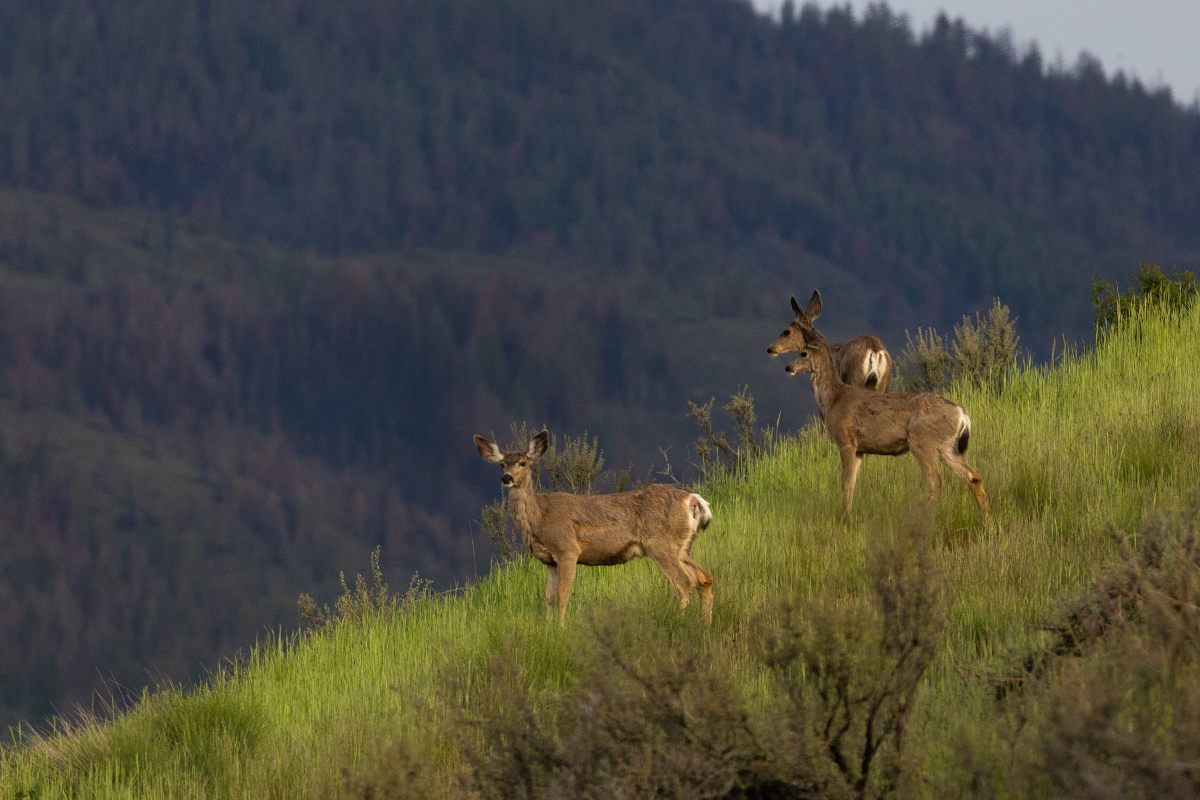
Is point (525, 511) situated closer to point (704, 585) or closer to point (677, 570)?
point (677, 570)

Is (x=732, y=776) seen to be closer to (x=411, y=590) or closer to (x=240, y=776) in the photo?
(x=240, y=776)

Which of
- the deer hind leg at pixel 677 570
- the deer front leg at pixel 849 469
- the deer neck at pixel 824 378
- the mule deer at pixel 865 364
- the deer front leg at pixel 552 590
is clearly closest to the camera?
the deer hind leg at pixel 677 570

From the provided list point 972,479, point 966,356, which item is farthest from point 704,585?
point 966,356

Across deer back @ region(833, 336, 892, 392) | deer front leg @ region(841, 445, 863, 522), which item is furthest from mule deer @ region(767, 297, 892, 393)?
deer front leg @ region(841, 445, 863, 522)

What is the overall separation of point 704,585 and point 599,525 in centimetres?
96

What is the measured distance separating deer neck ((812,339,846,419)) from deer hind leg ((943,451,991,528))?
141 centimetres

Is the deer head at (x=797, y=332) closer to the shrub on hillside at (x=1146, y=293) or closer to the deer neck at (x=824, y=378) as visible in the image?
the deer neck at (x=824, y=378)

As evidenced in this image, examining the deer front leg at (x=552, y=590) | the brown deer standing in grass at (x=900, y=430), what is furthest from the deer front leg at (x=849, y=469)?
the deer front leg at (x=552, y=590)

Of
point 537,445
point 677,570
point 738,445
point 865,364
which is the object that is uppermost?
point 865,364

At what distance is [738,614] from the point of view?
1057 cm

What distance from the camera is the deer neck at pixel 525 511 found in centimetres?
1158

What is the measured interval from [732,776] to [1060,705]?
1.32m

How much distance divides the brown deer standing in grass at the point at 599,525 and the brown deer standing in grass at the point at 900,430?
66.3 inches

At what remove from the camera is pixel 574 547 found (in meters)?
11.4
